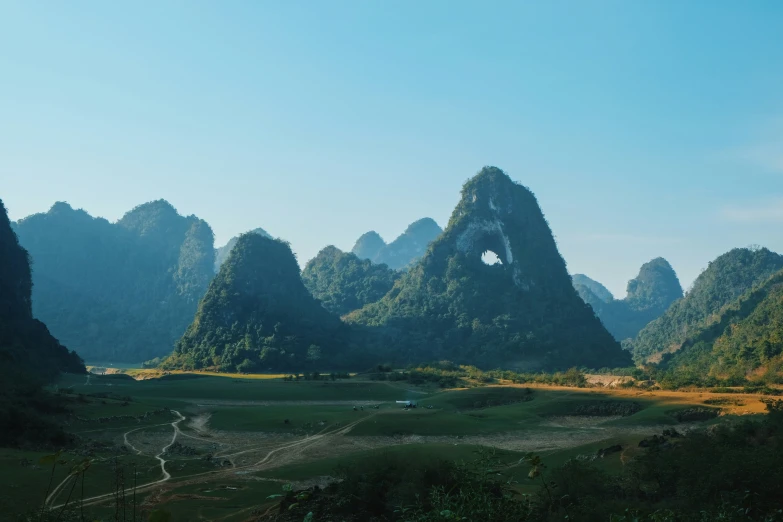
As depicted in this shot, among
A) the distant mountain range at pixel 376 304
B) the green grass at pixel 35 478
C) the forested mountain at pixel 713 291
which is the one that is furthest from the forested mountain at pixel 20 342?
the forested mountain at pixel 713 291

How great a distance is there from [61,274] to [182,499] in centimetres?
13131

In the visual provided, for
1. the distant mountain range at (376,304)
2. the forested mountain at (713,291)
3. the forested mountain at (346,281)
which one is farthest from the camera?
Answer: the forested mountain at (346,281)

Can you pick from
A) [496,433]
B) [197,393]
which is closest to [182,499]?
[496,433]

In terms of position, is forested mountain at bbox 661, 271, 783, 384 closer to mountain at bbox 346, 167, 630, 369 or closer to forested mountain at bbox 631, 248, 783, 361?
mountain at bbox 346, 167, 630, 369

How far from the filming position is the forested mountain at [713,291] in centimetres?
10868

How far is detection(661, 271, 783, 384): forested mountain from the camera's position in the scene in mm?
54062

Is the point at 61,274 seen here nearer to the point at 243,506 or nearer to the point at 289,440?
the point at 289,440

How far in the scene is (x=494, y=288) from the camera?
94.3 metres

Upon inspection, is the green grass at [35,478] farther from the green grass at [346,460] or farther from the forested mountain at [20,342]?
the forested mountain at [20,342]

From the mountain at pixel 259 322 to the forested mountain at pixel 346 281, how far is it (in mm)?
26783

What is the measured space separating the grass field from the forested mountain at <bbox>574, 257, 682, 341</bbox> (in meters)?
123

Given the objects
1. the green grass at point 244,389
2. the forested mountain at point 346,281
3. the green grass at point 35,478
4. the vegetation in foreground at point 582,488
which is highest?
the forested mountain at point 346,281

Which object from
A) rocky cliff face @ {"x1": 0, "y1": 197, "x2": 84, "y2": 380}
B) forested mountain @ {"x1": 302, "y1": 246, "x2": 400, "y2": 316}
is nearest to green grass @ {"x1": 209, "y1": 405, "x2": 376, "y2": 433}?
rocky cliff face @ {"x1": 0, "y1": 197, "x2": 84, "y2": 380}

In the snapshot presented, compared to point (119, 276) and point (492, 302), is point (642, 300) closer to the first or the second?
point (492, 302)
